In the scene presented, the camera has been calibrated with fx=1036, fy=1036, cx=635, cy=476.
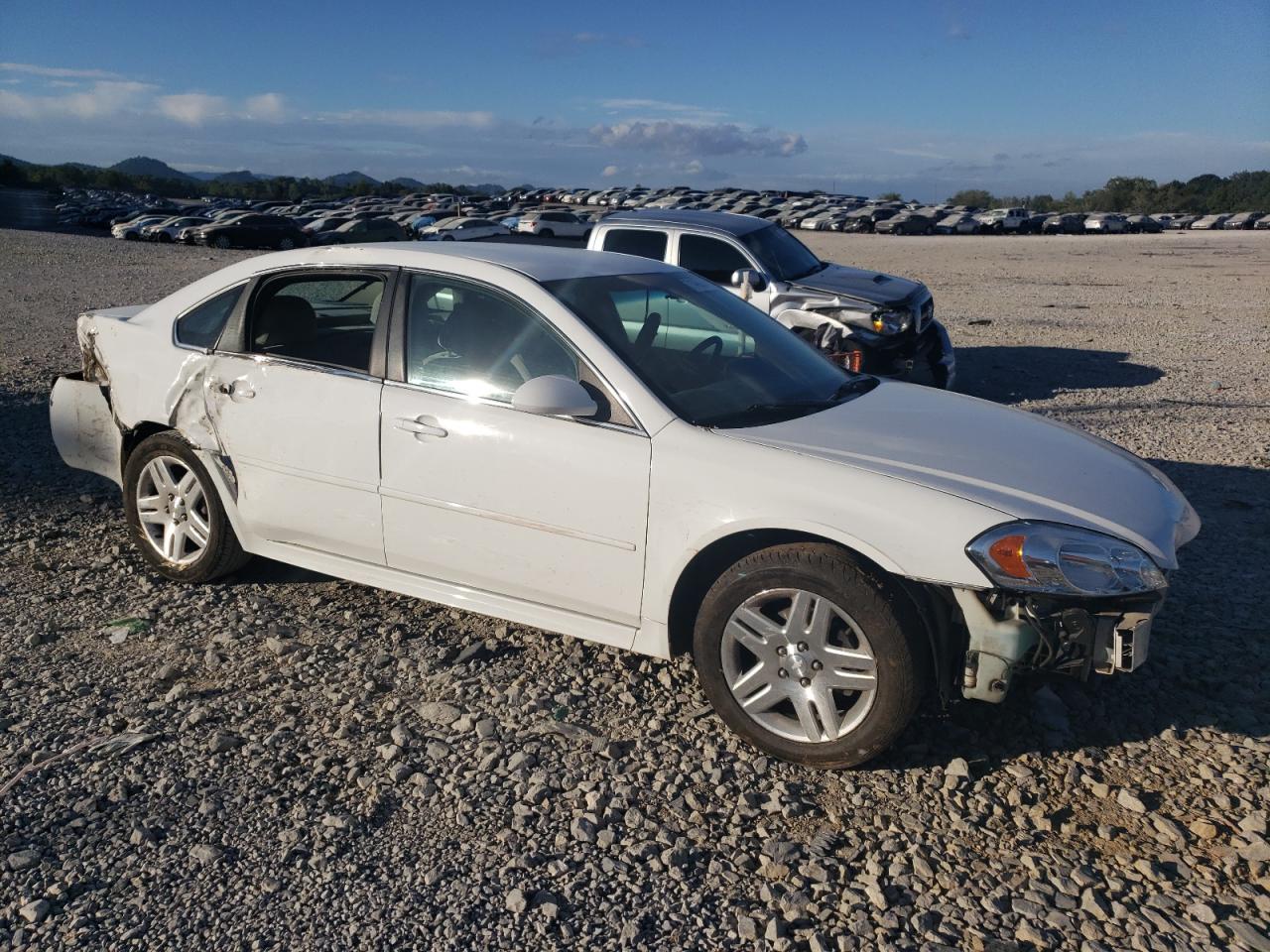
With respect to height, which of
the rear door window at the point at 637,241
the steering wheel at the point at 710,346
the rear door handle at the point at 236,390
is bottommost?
the rear door handle at the point at 236,390

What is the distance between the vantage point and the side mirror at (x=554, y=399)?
142 inches

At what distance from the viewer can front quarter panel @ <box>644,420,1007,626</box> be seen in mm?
3191

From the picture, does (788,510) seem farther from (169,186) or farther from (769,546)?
(169,186)

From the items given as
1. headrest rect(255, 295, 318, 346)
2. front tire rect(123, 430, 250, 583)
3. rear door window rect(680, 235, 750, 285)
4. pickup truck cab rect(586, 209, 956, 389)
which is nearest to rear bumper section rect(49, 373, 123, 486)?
front tire rect(123, 430, 250, 583)

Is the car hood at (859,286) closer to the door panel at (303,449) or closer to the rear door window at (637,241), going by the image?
the rear door window at (637,241)

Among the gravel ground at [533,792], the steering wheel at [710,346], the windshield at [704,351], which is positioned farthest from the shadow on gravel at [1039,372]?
the steering wheel at [710,346]

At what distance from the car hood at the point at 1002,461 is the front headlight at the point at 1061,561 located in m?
0.05

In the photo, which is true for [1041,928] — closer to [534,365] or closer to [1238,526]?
[534,365]

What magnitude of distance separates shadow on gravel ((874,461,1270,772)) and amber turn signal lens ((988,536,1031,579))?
0.46 metres

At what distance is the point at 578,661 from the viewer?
13.9 feet

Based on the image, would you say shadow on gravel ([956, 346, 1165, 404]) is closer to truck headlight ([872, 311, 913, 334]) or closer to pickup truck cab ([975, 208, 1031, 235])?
truck headlight ([872, 311, 913, 334])

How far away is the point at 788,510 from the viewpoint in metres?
3.35

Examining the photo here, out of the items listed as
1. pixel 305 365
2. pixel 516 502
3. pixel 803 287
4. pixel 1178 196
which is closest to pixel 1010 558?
pixel 516 502

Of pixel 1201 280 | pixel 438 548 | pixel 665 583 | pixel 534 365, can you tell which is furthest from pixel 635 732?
pixel 1201 280
